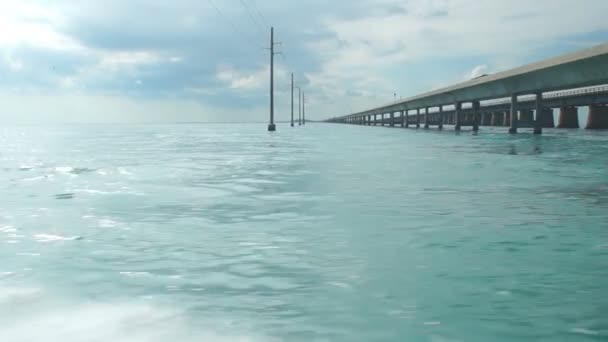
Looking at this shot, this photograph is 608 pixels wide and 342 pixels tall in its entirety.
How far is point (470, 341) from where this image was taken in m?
4.18

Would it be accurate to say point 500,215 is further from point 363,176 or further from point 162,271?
point 363,176

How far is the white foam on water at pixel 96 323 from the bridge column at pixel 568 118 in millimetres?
132404

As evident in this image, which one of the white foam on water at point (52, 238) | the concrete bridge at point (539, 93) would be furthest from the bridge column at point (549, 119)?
the white foam on water at point (52, 238)

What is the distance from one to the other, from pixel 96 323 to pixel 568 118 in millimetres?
134340

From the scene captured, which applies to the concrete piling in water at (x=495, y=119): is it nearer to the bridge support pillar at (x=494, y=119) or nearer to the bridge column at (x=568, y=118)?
the bridge support pillar at (x=494, y=119)

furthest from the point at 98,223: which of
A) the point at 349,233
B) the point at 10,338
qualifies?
the point at 10,338

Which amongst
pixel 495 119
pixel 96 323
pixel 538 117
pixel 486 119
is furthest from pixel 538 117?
pixel 486 119

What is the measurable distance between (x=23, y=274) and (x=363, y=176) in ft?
40.4

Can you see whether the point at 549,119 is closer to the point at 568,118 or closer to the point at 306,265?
the point at 568,118

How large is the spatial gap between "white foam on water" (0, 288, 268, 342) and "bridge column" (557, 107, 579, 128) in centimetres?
13240

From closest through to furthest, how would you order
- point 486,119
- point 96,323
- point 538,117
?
1. point 96,323
2. point 538,117
3. point 486,119

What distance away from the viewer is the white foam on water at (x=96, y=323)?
4.39 m

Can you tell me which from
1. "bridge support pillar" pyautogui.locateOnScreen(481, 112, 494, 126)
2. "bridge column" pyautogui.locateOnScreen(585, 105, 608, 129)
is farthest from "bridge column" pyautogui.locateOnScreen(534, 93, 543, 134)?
"bridge support pillar" pyautogui.locateOnScreen(481, 112, 494, 126)

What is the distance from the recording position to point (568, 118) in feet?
408
